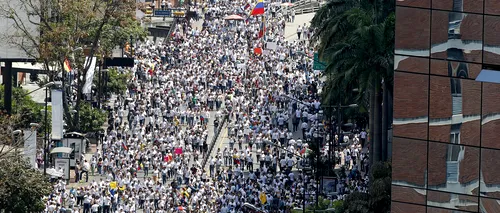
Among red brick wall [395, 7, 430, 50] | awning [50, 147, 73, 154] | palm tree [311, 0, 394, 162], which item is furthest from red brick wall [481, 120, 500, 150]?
awning [50, 147, 73, 154]

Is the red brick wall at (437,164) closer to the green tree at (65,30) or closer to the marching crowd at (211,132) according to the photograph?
the marching crowd at (211,132)

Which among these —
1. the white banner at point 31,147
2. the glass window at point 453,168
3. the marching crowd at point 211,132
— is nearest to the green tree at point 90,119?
the marching crowd at point 211,132

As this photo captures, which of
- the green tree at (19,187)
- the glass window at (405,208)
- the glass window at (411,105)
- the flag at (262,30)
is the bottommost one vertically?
the green tree at (19,187)

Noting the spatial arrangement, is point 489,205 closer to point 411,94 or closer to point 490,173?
point 490,173

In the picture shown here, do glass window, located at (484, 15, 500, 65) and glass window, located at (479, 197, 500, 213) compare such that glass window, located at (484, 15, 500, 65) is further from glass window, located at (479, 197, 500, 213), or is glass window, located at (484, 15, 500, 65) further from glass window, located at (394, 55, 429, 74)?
glass window, located at (479, 197, 500, 213)

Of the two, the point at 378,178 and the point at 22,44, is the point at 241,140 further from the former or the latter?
the point at 378,178

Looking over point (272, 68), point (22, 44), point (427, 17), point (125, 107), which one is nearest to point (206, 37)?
point (272, 68)
